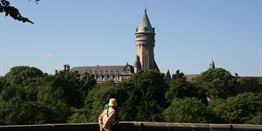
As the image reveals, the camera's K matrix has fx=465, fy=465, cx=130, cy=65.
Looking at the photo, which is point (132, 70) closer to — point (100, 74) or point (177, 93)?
point (100, 74)

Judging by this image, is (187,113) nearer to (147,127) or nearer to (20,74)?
(147,127)

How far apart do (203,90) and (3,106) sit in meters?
47.2

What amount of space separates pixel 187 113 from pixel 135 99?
2424cm

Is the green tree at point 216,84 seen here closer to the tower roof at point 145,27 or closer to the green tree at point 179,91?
the green tree at point 179,91

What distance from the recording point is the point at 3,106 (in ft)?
205

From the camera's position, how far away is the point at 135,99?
261 ft

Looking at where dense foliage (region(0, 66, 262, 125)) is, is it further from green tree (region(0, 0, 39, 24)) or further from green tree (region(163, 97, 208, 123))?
green tree (region(0, 0, 39, 24))

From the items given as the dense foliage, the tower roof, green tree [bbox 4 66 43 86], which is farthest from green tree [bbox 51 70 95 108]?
the tower roof

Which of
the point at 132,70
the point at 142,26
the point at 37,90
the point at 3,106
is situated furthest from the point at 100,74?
the point at 3,106

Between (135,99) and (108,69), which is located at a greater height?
(108,69)

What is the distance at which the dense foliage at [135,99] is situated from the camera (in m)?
56.3

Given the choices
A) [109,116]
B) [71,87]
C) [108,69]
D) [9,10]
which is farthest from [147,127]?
[108,69]

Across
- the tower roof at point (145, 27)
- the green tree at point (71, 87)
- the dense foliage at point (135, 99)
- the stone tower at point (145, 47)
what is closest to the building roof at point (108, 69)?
the stone tower at point (145, 47)

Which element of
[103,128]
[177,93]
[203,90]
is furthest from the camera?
[203,90]
